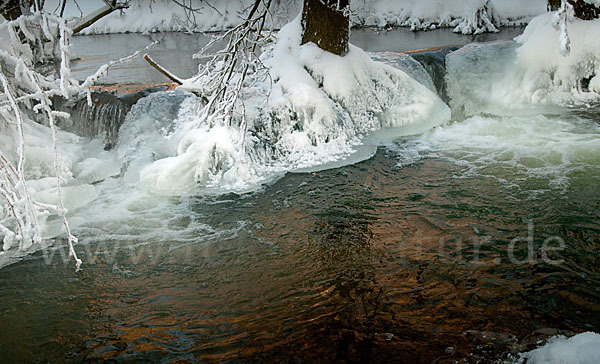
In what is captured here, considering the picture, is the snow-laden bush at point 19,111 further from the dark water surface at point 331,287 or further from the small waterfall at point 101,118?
the small waterfall at point 101,118

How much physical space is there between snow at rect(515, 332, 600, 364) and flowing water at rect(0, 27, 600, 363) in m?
Result: 0.10

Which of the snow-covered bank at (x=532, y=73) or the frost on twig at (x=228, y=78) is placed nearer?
the frost on twig at (x=228, y=78)

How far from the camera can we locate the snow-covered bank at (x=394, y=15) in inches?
595

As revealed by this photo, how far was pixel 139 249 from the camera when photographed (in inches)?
175

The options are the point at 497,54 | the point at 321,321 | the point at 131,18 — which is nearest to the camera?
the point at 321,321

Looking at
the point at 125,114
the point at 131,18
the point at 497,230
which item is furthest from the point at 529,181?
the point at 131,18

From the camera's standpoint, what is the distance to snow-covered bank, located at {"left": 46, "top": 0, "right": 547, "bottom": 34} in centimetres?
1510

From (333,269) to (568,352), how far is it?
172 centimetres

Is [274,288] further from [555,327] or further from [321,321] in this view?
[555,327]

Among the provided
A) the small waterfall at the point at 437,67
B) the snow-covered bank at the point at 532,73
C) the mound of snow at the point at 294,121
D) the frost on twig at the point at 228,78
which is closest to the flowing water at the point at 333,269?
the mound of snow at the point at 294,121

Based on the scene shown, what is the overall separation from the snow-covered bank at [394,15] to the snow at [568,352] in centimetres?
1068

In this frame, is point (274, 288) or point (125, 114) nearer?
point (274, 288)

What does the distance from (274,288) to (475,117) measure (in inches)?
225

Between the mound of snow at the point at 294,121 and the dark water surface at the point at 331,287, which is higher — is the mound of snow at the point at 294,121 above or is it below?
above
